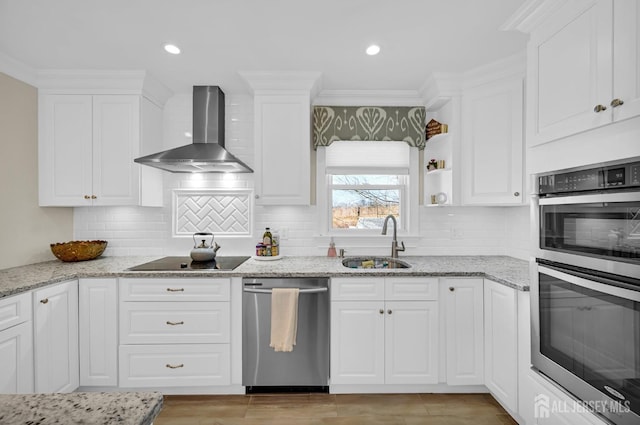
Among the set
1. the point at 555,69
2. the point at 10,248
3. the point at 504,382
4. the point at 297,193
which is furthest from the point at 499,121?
the point at 10,248

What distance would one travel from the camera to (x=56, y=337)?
83.0 inches

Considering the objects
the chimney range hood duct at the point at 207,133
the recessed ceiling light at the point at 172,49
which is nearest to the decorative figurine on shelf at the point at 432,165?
the chimney range hood duct at the point at 207,133

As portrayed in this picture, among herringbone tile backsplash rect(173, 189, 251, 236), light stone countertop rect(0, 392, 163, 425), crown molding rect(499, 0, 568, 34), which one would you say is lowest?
light stone countertop rect(0, 392, 163, 425)

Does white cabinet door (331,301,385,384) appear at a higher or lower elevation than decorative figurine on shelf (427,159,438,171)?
lower

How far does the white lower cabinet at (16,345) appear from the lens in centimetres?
178

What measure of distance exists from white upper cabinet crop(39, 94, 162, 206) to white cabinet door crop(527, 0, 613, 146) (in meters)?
3.00

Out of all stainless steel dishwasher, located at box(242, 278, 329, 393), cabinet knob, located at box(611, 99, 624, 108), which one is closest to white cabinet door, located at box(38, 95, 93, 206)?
stainless steel dishwasher, located at box(242, 278, 329, 393)

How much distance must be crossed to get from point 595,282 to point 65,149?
3.78 meters

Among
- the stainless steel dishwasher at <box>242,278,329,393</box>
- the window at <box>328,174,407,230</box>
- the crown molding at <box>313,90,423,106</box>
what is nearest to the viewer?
the stainless steel dishwasher at <box>242,278,329,393</box>

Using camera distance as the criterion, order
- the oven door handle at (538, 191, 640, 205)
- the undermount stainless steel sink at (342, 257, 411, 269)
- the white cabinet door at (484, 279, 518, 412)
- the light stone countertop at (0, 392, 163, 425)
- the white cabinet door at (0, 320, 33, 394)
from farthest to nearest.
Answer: the undermount stainless steel sink at (342, 257, 411, 269) → the white cabinet door at (484, 279, 518, 412) → the white cabinet door at (0, 320, 33, 394) → the oven door handle at (538, 191, 640, 205) → the light stone countertop at (0, 392, 163, 425)

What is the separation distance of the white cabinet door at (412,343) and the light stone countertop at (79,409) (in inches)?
74.8

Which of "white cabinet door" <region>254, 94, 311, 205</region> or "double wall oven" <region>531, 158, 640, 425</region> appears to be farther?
"white cabinet door" <region>254, 94, 311, 205</region>

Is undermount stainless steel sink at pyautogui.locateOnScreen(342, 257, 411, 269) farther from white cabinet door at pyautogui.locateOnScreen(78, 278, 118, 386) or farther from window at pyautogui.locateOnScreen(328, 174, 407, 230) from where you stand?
white cabinet door at pyautogui.locateOnScreen(78, 278, 118, 386)

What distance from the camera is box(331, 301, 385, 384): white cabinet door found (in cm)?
231
